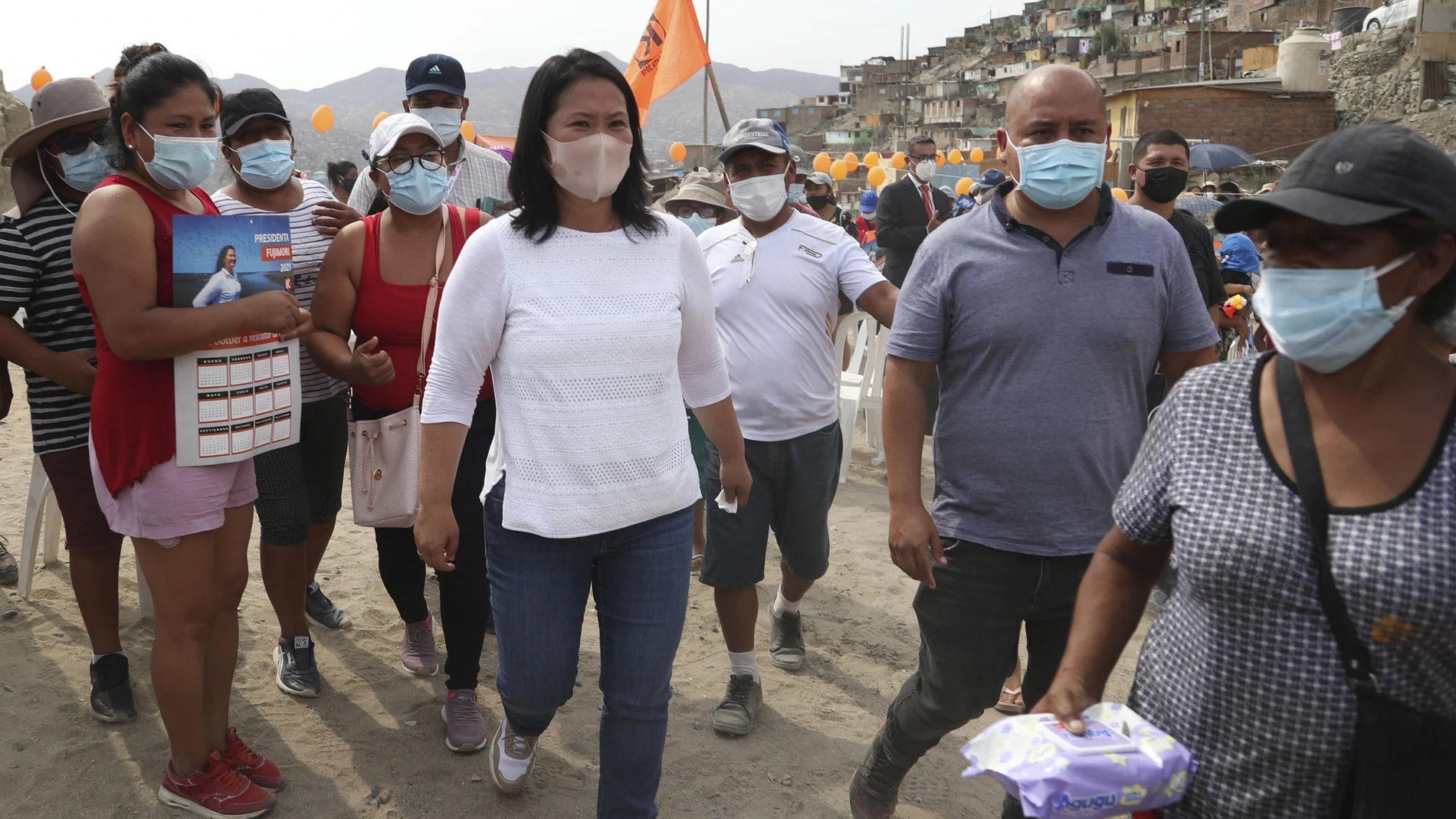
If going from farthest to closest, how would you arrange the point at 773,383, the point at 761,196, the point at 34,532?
the point at 34,532 → the point at 761,196 → the point at 773,383

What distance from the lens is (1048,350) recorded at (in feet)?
8.75

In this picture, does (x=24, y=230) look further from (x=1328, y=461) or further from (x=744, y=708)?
(x=1328, y=461)

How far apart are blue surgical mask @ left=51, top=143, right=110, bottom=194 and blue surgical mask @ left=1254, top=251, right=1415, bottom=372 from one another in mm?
3611

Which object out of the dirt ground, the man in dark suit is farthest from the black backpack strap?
the man in dark suit

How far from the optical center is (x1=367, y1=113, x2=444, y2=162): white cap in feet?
11.6

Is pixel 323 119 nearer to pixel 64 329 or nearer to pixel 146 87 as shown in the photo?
pixel 64 329

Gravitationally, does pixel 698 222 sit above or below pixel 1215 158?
below

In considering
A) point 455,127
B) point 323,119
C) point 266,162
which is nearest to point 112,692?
point 266,162

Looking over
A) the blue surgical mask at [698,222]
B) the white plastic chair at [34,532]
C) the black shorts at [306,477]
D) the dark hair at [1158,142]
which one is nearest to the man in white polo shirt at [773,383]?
the black shorts at [306,477]

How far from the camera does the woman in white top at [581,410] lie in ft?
8.27

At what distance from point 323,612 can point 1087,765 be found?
3767 millimetres

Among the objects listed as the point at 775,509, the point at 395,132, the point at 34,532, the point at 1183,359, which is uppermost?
the point at 395,132

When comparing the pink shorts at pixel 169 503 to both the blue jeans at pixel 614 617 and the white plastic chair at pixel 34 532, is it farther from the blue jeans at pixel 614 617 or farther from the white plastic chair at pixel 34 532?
the white plastic chair at pixel 34 532

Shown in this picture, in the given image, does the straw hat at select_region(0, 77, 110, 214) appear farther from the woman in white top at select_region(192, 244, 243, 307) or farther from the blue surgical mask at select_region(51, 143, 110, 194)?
the woman in white top at select_region(192, 244, 243, 307)
